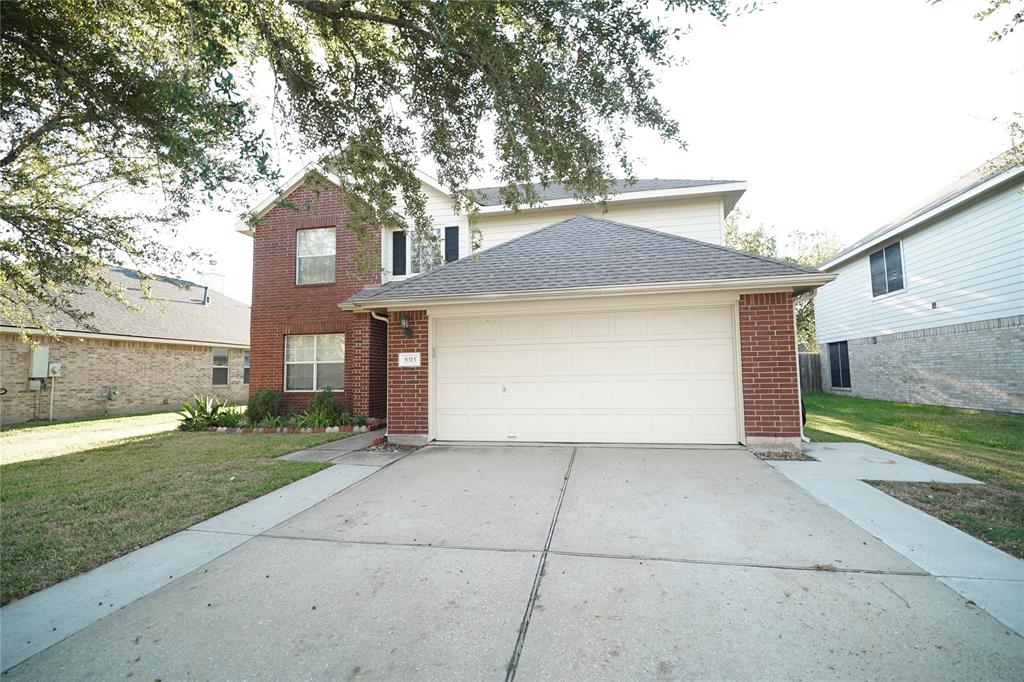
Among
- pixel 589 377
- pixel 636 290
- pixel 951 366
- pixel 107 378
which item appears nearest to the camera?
pixel 636 290

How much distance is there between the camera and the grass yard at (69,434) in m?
8.15

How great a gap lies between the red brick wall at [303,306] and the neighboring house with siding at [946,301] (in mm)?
13735

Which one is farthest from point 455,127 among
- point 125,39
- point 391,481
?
point 391,481

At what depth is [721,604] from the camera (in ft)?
8.87

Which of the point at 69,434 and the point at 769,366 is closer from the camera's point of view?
the point at 769,366

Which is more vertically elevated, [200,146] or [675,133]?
[675,133]

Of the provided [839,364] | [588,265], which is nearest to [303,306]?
[588,265]

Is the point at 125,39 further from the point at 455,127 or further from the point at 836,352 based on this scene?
the point at 836,352

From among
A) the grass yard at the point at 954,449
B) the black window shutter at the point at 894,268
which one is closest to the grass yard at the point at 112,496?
the grass yard at the point at 954,449

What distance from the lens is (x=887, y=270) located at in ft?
46.0

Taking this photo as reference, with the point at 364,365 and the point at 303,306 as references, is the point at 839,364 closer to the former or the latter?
the point at 364,365

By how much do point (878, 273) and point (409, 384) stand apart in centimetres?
1561

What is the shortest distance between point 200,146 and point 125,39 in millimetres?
2395

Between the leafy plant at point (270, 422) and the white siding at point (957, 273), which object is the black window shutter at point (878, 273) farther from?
the leafy plant at point (270, 422)
